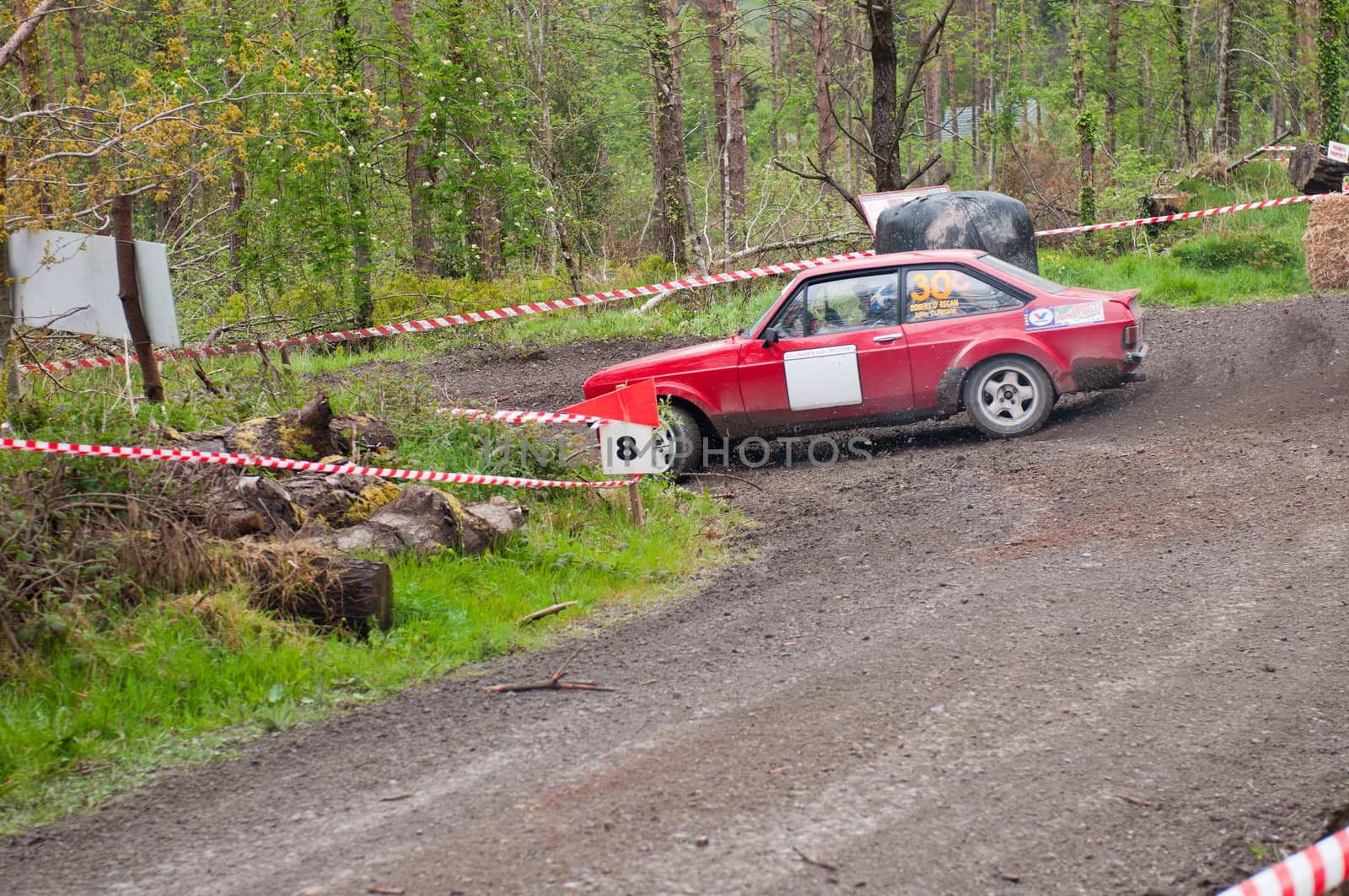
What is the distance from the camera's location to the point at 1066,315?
32.0 ft

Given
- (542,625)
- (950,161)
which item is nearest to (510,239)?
(542,625)

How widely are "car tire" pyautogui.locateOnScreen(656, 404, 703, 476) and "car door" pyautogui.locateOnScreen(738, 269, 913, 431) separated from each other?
0.51 meters

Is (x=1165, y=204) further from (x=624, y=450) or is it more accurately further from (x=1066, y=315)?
(x=624, y=450)

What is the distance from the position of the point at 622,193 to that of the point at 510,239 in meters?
12.3

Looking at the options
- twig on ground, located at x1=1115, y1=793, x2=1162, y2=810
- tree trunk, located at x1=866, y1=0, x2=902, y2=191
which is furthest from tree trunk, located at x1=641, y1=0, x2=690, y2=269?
twig on ground, located at x1=1115, y1=793, x2=1162, y2=810

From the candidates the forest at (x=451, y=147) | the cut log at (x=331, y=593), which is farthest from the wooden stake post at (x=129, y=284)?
the cut log at (x=331, y=593)

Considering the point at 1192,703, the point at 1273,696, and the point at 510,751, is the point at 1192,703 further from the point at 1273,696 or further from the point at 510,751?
Answer: the point at 510,751

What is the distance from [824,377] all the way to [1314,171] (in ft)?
36.5

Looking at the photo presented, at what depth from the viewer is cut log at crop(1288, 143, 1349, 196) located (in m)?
16.9

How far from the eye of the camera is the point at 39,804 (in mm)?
4797

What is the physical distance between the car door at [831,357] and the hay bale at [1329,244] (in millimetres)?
7985

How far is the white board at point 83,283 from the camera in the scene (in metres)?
8.29

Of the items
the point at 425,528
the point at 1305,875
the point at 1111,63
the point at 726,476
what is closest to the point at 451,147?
the point at 726,476

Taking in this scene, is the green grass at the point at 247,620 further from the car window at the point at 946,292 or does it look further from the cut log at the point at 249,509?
the car window at the point at 946,292
